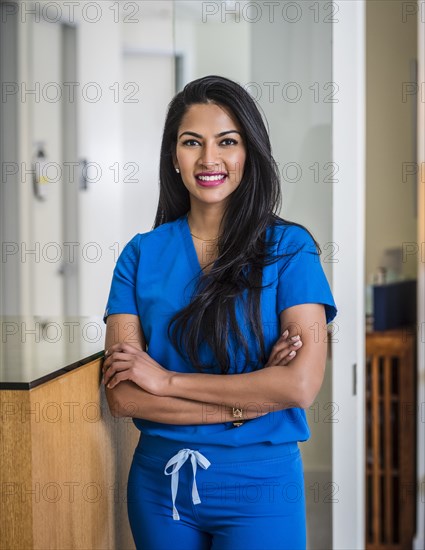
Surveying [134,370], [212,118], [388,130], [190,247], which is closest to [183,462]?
[134,370]

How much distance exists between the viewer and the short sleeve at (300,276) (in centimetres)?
151

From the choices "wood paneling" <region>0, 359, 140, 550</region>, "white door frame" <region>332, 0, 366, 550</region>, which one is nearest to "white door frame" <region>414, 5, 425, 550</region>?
"white door frame" <region>332, 0, 366, 550</region>

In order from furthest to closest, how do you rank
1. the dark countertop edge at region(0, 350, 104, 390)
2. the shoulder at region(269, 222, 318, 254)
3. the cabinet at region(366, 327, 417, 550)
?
the cabinet at region(366, 327, 417, 550)
the shoulder at region(269, 222, 318, 254)
the dark countertop edge at region(0, 350, 104, 390)

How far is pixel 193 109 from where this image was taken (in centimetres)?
162

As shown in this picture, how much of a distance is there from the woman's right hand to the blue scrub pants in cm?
16

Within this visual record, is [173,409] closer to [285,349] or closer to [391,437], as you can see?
[285,349]

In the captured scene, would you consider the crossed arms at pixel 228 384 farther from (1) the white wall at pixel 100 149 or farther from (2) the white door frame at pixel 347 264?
(1) the white wall at pixel 100 149

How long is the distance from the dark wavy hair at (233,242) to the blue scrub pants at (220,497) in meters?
0.17

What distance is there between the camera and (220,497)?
146 centimetres

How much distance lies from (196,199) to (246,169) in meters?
0.12

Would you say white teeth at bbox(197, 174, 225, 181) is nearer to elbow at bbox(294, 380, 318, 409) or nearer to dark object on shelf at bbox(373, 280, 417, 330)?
elbow at bbox(294, 380, 318, 409)

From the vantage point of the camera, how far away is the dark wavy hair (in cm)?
152

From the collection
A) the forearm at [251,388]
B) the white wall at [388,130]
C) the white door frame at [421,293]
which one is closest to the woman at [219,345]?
the forearm at [251,388]

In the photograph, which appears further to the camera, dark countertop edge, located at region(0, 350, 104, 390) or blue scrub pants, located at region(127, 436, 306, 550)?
blue scrub pants, located at region(127, 436, 306, 550)
